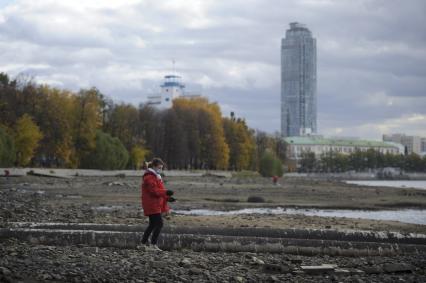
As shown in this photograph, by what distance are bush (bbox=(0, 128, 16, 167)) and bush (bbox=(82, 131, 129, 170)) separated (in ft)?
64.8

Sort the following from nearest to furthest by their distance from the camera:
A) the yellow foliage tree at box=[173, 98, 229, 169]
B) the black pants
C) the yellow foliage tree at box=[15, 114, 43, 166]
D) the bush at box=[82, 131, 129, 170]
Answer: the black pants, the yellow foliage tree at box=[15, 114, 43, 166], the bush at box=[82, 131, 129, 170], the yellow foliage tree at box=[173, 98, 229, 169]

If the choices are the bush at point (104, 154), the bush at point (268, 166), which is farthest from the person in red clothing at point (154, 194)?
the bush at point (268, 166)

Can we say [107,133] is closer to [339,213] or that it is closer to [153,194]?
[339,213]

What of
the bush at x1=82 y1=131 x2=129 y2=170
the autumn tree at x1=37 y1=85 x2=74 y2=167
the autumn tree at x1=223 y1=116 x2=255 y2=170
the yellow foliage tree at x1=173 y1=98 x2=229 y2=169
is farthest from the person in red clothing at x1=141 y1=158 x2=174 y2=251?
the autumn tree at x1=223 y1=116 x2=255 y2=170

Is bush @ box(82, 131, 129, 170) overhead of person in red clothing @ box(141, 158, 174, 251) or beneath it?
overhead

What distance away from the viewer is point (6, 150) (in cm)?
7756

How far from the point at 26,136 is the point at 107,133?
27.0 meters

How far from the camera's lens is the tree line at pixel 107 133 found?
8600 centimetres

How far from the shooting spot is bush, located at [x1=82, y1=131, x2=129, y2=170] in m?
99.4

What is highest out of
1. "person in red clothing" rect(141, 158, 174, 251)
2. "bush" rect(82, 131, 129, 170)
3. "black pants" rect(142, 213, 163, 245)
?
"bush" rect(82, 131, 129, 170)

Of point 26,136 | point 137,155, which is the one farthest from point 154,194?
point 137,155

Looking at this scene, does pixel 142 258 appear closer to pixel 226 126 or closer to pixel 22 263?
pixel 22 263

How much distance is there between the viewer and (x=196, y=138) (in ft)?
420

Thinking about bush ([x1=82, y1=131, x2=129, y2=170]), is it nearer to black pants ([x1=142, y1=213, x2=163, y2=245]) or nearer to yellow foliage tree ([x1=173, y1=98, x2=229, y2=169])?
yellow foliage tree ([x1=173, y1=98, x2=229, y2=169])
